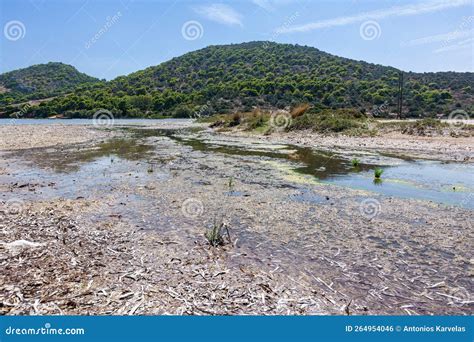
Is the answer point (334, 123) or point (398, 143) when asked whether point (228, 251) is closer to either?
point (398, 143)

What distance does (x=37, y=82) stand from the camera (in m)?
144

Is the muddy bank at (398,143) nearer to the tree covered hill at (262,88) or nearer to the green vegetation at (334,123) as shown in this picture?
the green vegetation at (334,123)

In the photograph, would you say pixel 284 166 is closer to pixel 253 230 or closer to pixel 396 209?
pixel 396 209

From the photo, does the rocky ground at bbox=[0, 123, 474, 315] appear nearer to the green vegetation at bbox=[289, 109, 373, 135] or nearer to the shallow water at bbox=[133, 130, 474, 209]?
the shallow water at bbox=[133, 130, 474, 209]

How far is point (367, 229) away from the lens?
395 inches

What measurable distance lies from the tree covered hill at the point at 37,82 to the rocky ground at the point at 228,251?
12969 centimetres

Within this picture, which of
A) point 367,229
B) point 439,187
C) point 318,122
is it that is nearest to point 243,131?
point 318,122

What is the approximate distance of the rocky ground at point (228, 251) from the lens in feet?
19.7

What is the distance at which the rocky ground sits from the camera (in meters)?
5.99

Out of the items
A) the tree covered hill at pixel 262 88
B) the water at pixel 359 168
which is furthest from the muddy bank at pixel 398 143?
the tree covered hill at pixel 262 88

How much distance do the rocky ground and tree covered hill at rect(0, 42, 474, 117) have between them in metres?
56.8

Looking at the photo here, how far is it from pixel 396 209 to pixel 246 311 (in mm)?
8300

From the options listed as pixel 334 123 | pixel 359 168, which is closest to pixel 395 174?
pixel 359 168

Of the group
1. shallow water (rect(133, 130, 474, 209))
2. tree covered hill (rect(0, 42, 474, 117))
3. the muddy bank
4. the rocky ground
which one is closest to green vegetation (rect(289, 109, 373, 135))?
the muddy bank
